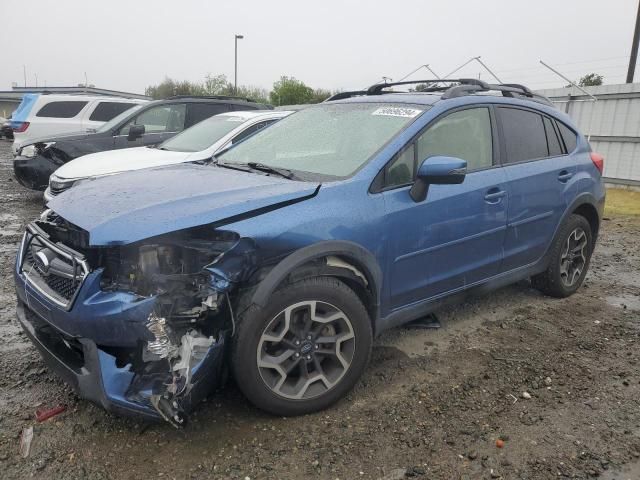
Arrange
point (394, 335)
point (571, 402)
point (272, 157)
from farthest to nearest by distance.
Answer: point (394, 335) < point (272, 157) < point (571, 402)

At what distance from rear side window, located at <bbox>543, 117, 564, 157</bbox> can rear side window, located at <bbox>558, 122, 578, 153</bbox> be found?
11 cm

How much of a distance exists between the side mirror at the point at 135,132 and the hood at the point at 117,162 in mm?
1171

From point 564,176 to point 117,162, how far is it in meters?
4.87

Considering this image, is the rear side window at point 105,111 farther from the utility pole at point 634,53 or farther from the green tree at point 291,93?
the green tree at point 291,93

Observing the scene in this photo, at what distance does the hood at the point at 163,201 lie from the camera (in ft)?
7.96

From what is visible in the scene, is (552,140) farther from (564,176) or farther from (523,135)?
(523,135)

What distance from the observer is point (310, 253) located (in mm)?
2709

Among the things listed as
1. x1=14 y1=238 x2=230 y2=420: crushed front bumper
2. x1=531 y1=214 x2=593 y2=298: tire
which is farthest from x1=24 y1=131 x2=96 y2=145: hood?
x1=531 y1=214 x2=593 y2=298: tire

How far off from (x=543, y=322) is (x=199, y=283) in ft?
9.78

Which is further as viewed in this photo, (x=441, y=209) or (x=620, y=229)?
(x=620, y=229)

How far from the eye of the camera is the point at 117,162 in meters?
6.22

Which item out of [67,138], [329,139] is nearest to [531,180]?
[329,139]

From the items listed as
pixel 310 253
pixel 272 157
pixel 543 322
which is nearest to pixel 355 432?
pixel 310 253

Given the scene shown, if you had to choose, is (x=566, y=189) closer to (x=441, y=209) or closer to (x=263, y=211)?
(x=441, y=209)
